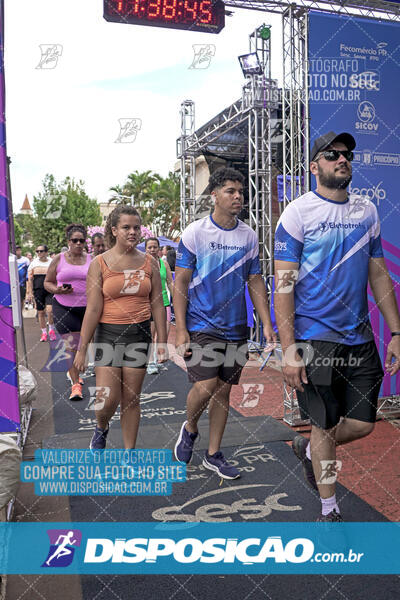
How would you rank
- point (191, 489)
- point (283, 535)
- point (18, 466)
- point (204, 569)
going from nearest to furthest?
point (18, 466)
point (204, 569)
point (283, 535)
point (191, 489)

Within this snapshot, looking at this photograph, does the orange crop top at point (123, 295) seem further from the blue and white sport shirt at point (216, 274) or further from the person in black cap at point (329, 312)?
the person in black cap at point (329, 312)

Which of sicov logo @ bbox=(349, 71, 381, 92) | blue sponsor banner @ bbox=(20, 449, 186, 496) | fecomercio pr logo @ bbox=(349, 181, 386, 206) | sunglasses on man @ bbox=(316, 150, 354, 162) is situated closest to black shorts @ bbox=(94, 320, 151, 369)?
blue sponsor banner @ bbox=(20, 449, 186, 496)

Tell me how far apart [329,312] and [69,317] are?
3.53 m

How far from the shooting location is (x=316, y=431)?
2.89m

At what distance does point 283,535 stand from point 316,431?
1.91 feet

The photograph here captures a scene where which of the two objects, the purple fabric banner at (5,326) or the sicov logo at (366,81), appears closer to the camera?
the purple fabric banner at (5,326)

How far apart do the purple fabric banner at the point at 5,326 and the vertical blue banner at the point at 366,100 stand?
2655 mm

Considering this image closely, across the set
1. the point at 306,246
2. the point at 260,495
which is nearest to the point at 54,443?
the point at 260,495

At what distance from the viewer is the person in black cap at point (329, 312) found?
285cm

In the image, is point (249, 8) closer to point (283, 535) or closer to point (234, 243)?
point (234, 243)

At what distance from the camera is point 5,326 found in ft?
12.0

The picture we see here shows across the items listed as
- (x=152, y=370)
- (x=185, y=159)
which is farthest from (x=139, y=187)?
(x=152, y=370)

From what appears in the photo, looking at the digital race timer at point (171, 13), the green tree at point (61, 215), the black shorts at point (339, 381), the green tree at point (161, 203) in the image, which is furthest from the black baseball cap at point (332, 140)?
the green tree at point (161, 203)

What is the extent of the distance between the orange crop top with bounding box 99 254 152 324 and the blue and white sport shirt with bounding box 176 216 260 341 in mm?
344
